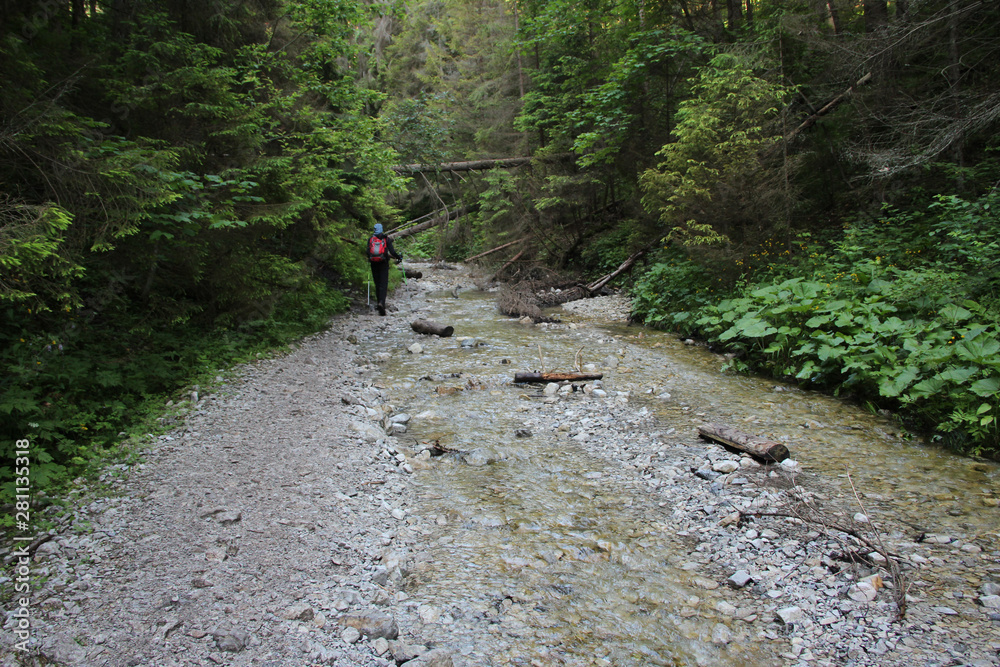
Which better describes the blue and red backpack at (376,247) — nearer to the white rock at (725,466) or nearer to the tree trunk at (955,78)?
the white rock at (725,466)

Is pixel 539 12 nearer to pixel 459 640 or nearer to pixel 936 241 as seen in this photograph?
pixel 936 241

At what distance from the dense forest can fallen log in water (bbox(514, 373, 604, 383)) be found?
99.2 inches

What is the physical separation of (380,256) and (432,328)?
248 cm

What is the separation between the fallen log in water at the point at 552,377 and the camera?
284 inches

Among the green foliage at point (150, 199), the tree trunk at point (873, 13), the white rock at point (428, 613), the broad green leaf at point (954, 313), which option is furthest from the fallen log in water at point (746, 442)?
the tree trunk at point (873, 13)

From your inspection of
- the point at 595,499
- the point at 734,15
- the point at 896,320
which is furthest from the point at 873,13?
the point at 595,499

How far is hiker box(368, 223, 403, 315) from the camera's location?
37.4 ft

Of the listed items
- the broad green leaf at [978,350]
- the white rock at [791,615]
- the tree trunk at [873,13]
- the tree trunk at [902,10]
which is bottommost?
the white rock at [791,615]

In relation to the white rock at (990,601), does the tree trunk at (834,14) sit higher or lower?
higher

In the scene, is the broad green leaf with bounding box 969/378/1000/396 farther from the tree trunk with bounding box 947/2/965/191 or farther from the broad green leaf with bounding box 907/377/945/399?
the tree trunk with bounding box 947/2/965/191

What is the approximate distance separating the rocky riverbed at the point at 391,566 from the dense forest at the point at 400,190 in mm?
1089

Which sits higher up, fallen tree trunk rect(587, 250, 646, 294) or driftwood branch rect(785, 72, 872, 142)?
driftwood branch rect(785, 72, 872, 142)

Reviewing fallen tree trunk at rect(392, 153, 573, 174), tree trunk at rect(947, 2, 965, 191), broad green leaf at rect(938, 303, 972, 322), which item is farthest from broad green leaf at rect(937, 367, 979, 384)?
fallen tree trunk at rect(392, 153, 573, 174)

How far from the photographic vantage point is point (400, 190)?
34.8 feet
